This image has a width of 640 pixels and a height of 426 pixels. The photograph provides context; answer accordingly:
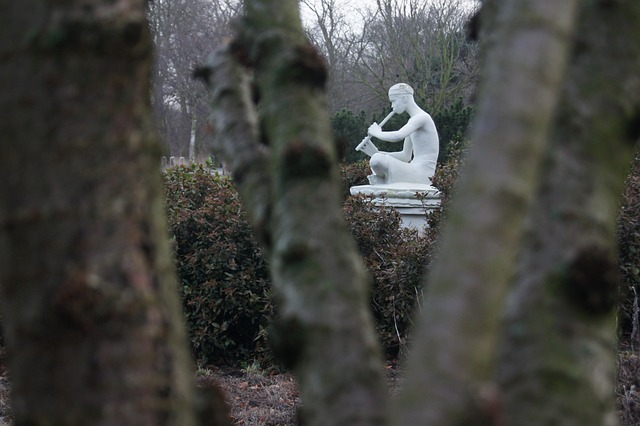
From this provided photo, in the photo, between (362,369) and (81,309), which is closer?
(81,309)

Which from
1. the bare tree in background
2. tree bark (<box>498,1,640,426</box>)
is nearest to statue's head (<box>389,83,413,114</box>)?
tree bark (<box>498,1,640,426</box>)

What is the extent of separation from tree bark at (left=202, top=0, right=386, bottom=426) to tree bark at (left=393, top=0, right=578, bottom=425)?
14cm

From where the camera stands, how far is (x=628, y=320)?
6883 millimetres

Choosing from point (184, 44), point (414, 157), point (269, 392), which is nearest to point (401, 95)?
point (414, 157)

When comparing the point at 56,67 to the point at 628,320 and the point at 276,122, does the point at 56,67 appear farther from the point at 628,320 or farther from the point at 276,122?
the point at 628,320

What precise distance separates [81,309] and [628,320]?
6954mm

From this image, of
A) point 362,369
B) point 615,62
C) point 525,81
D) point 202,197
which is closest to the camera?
point 525,81

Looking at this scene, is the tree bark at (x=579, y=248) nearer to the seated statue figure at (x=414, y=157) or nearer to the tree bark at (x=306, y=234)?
the tree bark at (x=306, y=234)

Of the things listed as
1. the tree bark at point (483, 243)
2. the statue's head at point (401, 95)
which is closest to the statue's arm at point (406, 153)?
the statue's head at point (401, 95)

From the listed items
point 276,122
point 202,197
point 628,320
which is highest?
point 276,122

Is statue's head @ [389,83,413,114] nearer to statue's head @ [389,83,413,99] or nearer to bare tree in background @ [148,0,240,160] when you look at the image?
statue's head @ [389,83,413,99]

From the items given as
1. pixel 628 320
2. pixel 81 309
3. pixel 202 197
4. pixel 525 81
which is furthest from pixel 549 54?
pixel 202 197

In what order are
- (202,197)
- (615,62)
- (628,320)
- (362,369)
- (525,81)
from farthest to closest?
1. (202,197)
2. (628,320)
3. (615,62)
4. (362,369)
5. (525,81)

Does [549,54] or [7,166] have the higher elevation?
[549,54]
